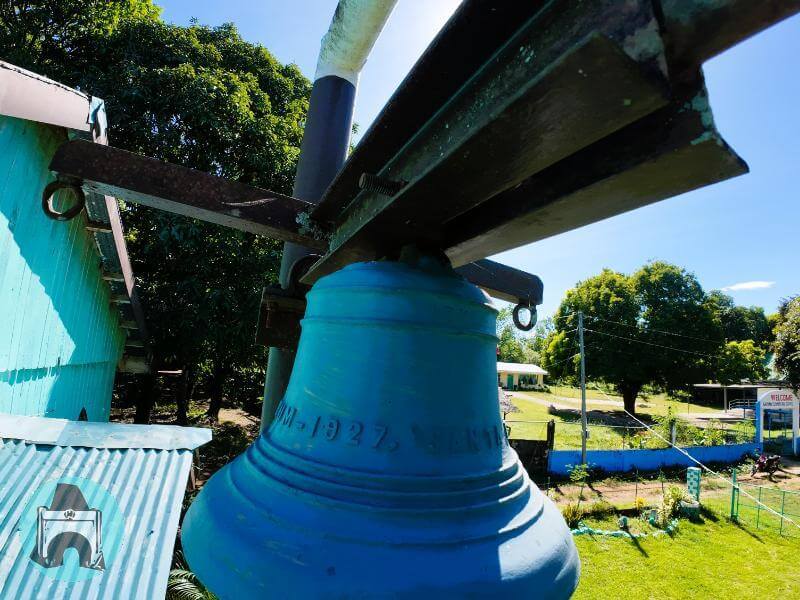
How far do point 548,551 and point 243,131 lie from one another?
12359 millimetres

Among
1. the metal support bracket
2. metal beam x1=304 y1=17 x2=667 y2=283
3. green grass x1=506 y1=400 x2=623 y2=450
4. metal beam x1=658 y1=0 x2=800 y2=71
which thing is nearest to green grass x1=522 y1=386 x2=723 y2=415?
green grass x1=506 y1=400 x2=623 y2=450

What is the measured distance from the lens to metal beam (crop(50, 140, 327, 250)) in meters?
1.67

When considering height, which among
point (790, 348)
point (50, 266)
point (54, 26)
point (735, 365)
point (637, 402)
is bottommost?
point (637, 402)

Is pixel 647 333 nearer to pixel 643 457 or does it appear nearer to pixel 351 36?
pixel 643 457

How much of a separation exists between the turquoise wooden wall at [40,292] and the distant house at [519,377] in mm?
46703

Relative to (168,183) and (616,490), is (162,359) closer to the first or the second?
(168,183)

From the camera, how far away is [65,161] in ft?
5.42

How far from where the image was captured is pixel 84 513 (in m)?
4.18

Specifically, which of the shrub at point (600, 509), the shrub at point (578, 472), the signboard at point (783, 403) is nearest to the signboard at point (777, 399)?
the signboard at point (783, 403)

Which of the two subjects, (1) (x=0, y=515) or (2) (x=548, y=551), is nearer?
(2) (x=548, y=551)

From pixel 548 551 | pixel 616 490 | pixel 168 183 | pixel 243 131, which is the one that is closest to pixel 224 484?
pixel 548 551

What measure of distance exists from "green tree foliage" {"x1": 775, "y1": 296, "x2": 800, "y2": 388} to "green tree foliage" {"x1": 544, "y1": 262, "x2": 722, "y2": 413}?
22.7 ft

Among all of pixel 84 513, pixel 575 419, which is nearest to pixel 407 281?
pixel 84 513

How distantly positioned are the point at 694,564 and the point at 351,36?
42.1 ft
